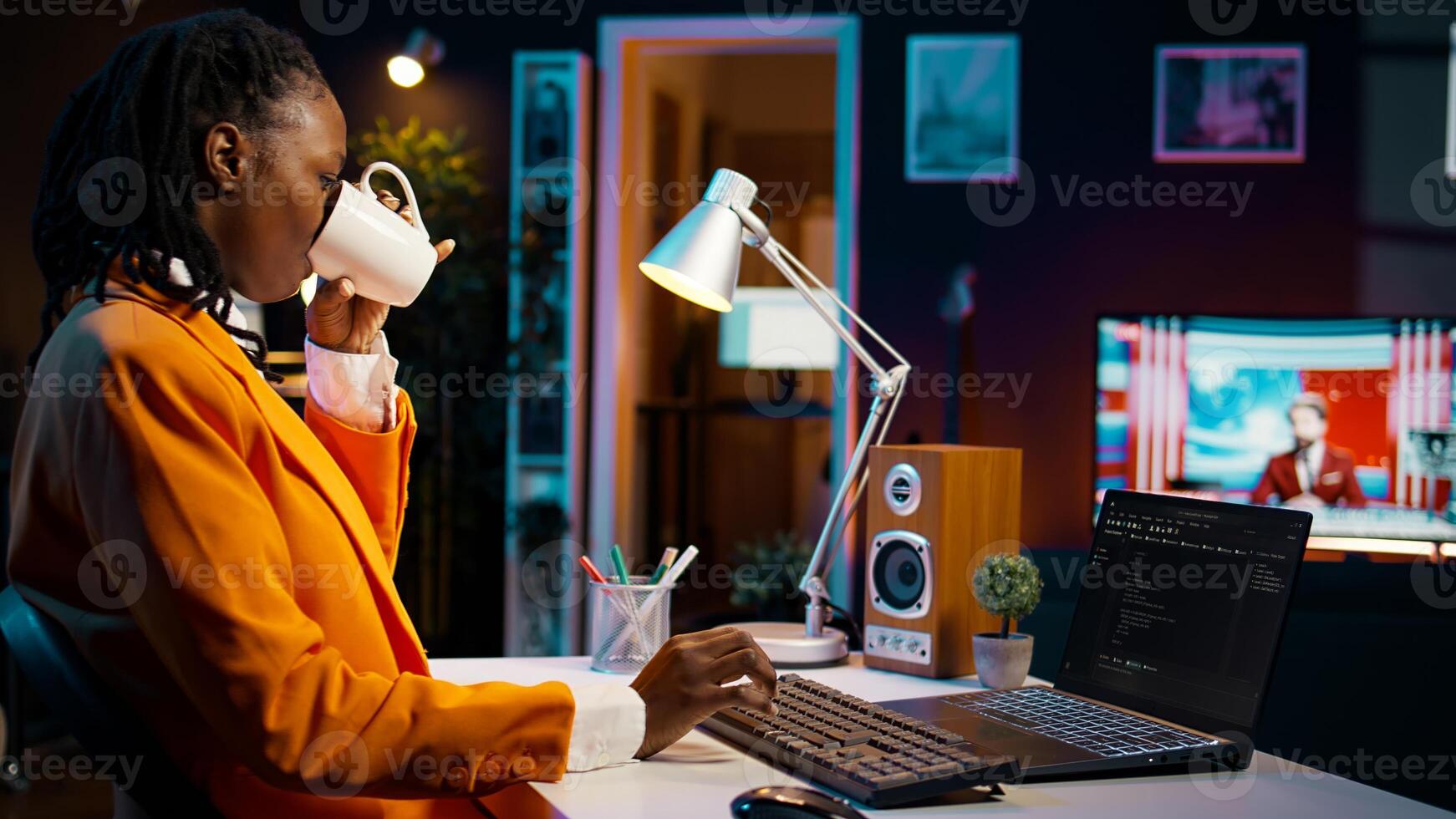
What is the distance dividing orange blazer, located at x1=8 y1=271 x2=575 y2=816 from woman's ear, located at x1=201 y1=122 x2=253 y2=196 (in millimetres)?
110

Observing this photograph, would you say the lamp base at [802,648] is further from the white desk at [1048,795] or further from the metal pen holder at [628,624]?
the white desk at [1048,795]

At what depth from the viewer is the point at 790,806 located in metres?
0.97

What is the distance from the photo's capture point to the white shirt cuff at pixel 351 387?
134 centimetres

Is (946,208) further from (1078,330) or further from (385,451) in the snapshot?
(385,451)

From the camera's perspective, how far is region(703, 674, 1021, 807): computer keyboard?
1048 mm

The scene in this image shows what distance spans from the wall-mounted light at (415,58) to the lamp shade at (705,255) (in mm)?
2999

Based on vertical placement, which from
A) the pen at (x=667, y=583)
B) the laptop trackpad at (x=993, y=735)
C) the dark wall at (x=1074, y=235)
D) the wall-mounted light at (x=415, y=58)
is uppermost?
the wall-mounted light at (x=415, y=58)

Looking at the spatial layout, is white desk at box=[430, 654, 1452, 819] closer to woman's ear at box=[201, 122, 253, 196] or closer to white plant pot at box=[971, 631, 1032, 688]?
white plant pot at box=[971, 631, 1032, 688]

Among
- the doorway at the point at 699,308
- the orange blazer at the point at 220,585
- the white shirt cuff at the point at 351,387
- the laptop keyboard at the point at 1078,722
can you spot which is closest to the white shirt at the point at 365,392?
the white shirt cuff at the point at 351,387

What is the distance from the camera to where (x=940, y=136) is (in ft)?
14.0

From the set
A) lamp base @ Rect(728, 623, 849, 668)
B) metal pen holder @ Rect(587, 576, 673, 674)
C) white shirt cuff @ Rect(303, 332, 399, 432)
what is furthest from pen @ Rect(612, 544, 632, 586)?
white shirt cuff @ Rect(303, 332, 399, 432)

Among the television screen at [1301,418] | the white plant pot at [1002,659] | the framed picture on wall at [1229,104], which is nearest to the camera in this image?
the white plant pot at [1002,659]

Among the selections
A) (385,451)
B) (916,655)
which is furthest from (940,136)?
(385,451)

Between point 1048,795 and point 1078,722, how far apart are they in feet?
0.64
